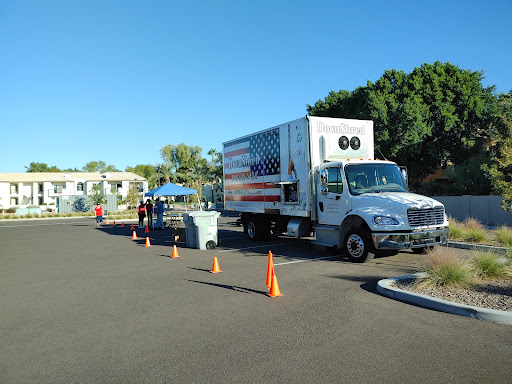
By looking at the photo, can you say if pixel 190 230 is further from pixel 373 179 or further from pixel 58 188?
pixel 58 188

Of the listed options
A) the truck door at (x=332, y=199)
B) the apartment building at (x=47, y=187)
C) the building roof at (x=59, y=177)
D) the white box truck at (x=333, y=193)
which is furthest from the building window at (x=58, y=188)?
the truck door at (x=332, y=199)

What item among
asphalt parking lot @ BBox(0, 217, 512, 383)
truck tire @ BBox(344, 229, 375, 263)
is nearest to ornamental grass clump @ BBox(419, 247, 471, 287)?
asphalt parking lot @ BBox(0, 217, 512, 383)

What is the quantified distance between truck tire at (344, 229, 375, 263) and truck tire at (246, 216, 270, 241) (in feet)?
16.6

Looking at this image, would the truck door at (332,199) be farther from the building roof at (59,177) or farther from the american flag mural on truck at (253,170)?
the building roof at (59,177)

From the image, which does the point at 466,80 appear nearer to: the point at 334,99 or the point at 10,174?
the point at 334,99

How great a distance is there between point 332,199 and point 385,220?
191cm

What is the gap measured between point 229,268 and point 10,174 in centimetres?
7933

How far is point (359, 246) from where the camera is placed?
10102 mm

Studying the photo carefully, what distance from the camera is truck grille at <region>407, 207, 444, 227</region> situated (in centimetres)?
948

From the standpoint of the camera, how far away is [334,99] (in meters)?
35.5

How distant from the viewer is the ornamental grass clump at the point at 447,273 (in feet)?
22.9

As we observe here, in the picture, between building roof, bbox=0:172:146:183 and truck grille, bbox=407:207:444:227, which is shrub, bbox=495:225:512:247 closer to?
truck grille, bbox=407:207:444:227

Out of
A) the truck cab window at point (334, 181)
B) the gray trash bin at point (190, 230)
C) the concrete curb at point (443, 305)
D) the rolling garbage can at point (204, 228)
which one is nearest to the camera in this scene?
the concrete curb at point (443, 305)

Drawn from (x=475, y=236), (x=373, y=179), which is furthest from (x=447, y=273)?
(x=475, y=236)
